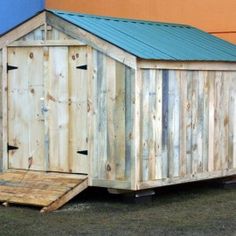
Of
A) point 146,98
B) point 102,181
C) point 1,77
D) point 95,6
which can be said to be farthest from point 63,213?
point 95,6

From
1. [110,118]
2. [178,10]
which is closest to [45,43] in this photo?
[110,118]

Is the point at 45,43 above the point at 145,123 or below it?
above

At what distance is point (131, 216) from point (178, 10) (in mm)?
5130

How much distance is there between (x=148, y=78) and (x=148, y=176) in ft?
4.11

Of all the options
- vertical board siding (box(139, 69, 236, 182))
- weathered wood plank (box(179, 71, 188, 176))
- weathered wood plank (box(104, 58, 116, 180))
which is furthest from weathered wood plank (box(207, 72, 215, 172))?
weathered wood plank (box(104, 58, 116, 180))

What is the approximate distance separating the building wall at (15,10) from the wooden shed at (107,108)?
158 inches

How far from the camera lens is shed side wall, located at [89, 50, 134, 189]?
9.23 m

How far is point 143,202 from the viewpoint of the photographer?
378 inches

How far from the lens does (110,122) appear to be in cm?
936

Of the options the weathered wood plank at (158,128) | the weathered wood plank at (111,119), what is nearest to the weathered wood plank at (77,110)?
the weathered wood plank at (111,119)

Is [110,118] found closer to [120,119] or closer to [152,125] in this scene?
[120,119]

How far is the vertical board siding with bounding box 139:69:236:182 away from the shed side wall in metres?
A: 0.21

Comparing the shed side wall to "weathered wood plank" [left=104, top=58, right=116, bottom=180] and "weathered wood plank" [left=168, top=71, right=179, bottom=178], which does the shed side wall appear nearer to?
"weathered wood plank" [left=104, top=58, right=116, bottom=180]

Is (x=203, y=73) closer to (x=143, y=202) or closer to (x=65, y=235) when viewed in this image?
(x=143, y=202)
